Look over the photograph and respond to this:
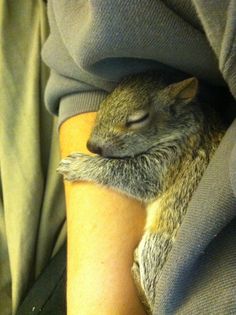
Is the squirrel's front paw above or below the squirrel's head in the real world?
below

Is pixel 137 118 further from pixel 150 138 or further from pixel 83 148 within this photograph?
pixel 83 148

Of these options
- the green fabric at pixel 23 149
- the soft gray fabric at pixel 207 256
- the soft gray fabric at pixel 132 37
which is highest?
the soft gray fabric at pixel 132 37

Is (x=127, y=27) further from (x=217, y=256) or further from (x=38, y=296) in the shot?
(x=38, y=296)

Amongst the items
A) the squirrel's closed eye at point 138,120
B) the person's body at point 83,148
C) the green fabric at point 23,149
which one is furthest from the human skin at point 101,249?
the green fabric at point 23,149

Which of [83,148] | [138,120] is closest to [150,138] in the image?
[138,120]

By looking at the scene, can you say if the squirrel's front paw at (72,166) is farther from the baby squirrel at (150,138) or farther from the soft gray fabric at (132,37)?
the soft gray fabric at (132,37)

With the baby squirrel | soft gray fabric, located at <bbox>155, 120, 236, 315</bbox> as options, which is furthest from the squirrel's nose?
soft gray fabric, located at <bbox>155, 120, 236, 315</bbox>

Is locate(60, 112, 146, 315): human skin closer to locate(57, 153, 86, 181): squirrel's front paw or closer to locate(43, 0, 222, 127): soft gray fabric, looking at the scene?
locate(57, 153, 86, 181): squirrel's front paw
